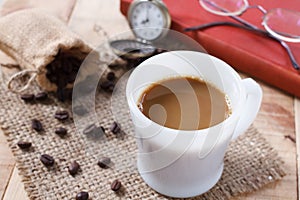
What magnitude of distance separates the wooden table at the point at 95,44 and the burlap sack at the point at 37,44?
101mm

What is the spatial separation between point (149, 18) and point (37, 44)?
36 centimetres

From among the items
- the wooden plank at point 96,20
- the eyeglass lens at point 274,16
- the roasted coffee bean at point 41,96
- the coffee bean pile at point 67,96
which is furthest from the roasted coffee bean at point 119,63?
the eyeglass lens at point 274,16

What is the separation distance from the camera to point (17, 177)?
123 centimetres

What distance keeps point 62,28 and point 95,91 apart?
19cm

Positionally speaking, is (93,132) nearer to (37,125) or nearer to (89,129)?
(89,129)

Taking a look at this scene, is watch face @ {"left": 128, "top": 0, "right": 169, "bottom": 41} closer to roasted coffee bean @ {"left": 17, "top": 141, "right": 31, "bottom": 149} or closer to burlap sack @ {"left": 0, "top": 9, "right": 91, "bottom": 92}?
burlap sack @ {"left": 0, "top": 9, "right": 91, "bottom": 92}

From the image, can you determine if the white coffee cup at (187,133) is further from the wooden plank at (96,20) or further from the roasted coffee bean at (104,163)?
the wooden plank at (96,20)

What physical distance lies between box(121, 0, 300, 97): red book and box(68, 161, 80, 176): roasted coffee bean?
1.85ft

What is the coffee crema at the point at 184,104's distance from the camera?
1133 mm

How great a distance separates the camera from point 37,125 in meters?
1.34

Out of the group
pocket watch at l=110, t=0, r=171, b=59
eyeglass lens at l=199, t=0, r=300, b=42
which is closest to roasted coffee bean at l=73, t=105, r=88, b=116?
pocket watch at l=110, t=0, r=171, b=59

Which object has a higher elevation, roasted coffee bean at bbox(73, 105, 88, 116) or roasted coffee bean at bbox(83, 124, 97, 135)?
roasted coffee bean at bbox(73, 105, 88, 116)

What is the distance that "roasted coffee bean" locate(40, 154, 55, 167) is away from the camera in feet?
4.09

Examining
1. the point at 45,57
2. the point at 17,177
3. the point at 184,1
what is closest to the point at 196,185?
the point at 17,177
